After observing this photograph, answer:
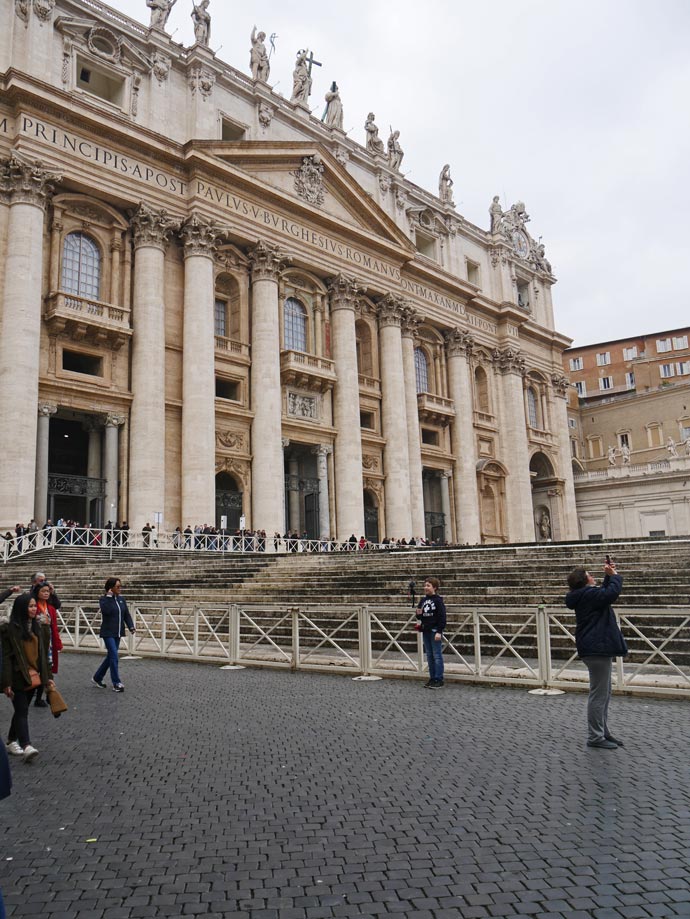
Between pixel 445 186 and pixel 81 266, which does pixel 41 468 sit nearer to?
pixel 81 266

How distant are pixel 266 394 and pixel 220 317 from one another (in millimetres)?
4561

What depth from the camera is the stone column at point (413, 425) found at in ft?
120

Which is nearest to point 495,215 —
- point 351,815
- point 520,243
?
point 520,243

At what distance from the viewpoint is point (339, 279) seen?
3531 cm

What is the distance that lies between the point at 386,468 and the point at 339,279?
9.29m

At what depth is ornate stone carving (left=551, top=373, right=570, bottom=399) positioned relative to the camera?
165ft

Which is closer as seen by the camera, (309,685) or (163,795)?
(163,795)

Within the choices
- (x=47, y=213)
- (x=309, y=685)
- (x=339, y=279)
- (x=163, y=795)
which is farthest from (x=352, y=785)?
(x=339, y=279)

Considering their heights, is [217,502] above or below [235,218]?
below

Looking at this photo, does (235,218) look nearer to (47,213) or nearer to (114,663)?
(47,213)

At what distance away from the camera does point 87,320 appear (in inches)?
1053

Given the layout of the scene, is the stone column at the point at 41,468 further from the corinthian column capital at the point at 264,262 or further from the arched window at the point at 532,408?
the arched window at the point at 532,408

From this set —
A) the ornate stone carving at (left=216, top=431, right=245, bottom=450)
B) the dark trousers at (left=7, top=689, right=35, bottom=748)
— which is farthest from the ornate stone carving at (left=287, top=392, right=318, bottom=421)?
the dark trousers at (left=7, top=689, right=35, bottom=748)

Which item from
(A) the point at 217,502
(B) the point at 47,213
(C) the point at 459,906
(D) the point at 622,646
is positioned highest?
(B) the point at 47,213
